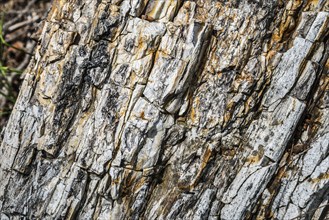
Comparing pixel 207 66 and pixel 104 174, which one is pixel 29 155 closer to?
pixel 104 174

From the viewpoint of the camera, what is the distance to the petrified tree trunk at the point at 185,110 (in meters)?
2.57

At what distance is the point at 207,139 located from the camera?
264 centimetres

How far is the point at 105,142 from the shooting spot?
8.80 ft

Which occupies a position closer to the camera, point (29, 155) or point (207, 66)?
point (207, 66)

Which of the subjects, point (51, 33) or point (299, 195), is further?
point (51, 33)

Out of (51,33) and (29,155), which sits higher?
(51,33)

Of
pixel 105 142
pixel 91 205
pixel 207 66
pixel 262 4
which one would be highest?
pixel 262 4

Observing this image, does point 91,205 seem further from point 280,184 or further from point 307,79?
point 307,79

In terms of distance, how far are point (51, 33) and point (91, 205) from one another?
1.05 metres

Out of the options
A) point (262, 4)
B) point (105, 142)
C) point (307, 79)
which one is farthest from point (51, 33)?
point (307, 79)

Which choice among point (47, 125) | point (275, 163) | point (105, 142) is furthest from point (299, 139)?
point (47, 125)

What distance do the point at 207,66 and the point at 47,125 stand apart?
1011 mm

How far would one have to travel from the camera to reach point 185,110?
2.64 m

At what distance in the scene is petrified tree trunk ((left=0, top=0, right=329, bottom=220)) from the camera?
2574mm
